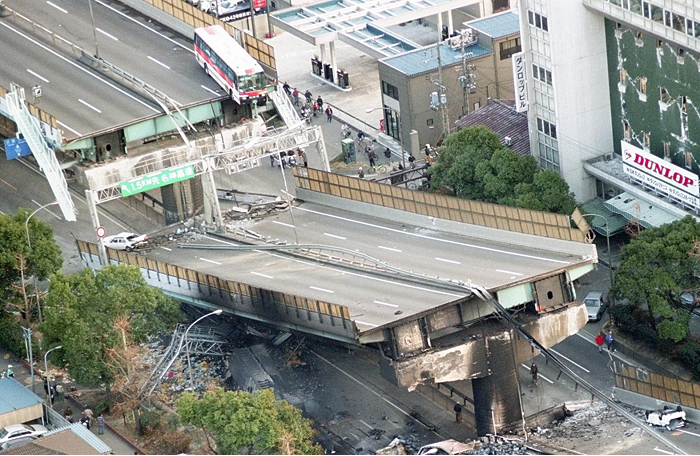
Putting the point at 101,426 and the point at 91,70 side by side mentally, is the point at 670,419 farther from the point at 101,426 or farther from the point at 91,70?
the point at 91,70

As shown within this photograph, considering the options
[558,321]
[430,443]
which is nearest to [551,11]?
[558,321]

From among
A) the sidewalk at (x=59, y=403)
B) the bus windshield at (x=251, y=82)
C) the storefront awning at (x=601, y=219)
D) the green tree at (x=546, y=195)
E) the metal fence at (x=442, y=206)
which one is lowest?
the sidewalk at (x=59, y=403)

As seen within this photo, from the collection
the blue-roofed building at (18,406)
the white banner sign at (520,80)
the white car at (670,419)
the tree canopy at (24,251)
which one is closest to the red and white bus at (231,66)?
the tree canopy at (24,251)

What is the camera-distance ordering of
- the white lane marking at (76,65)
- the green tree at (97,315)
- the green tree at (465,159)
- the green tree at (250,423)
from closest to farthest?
the green tree at (250,423) < the green tree at (97,315) < the green tree at (465,159) < the white lane marking at (76,65)

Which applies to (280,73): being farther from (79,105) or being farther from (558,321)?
(558,321)

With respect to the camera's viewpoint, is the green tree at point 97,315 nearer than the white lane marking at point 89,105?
Yes

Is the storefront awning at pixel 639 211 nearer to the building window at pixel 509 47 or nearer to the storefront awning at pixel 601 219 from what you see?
the storefront awning at pixel 601 219

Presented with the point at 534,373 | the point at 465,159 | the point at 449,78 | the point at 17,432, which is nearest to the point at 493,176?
the point at 465,159
